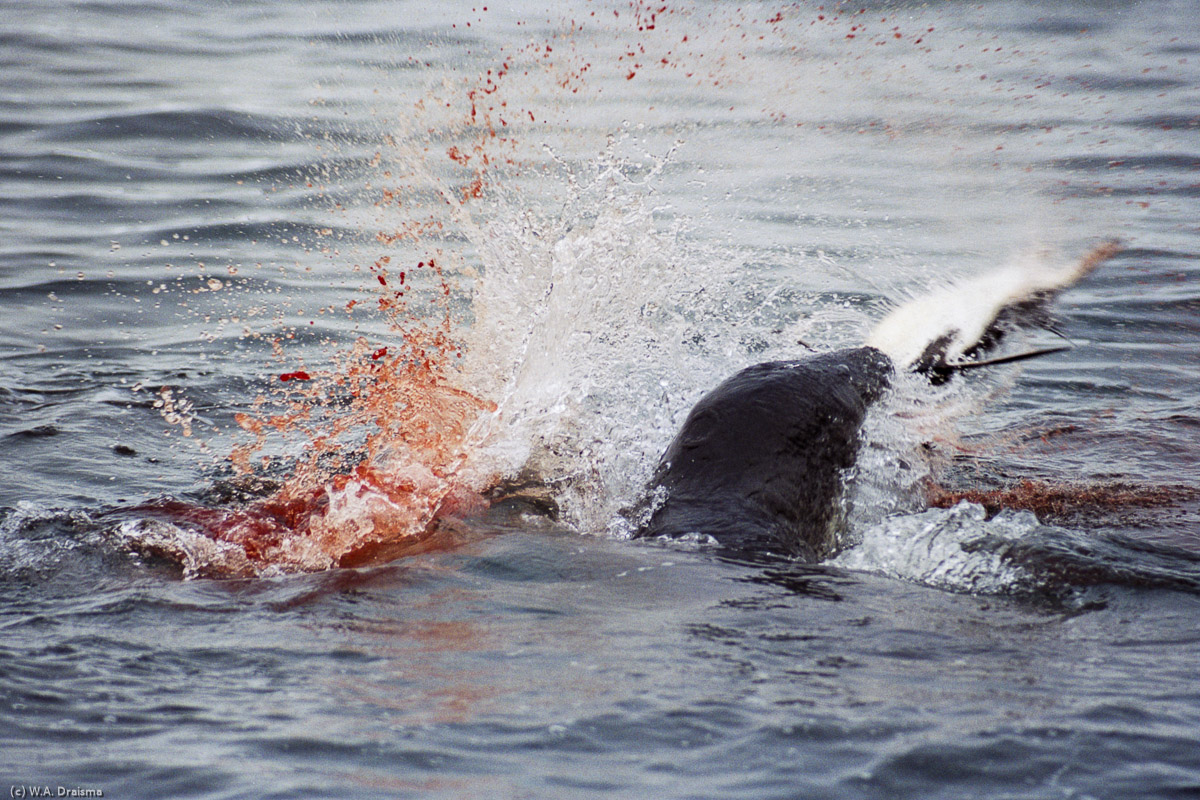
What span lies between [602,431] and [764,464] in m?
1.24

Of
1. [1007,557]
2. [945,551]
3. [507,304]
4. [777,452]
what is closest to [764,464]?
[777,452]

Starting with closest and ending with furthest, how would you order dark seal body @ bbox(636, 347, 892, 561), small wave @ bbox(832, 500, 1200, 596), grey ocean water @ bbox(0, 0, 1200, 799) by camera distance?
1. grey ocean water @ bbox(0, 0, 1200, 799)
2. small wave @ bbox(832, 500, 1200, 596)
3. dark seal body @ bbox(636, 347, 892, 561)

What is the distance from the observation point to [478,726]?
2484 millimetres

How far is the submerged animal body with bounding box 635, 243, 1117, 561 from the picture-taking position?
12.2 feet

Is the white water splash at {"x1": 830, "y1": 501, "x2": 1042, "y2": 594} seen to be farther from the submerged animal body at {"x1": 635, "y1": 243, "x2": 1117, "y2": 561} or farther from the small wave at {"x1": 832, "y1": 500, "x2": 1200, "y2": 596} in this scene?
the submerged animal body at {"x1": 635, "y1": 243, "x2": 1117, "y2": 561}

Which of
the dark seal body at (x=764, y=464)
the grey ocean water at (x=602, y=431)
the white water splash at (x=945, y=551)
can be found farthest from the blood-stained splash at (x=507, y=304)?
the white water splash at (x=945, y=551)

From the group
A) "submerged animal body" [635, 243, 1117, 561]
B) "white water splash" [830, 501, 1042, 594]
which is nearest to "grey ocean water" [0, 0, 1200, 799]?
"white water splash" [830, 501, 1042, 594]

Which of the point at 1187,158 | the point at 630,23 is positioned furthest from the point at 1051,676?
the point at 630,23

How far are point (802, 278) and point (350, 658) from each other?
665 centimetres

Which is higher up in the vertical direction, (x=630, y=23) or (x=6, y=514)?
(x=630, y=23)

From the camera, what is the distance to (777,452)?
3885 millimetres

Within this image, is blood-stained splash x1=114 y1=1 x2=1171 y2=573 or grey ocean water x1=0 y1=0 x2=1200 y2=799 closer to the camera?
grey ocean water x1=0 y1=0 x2=1200 y2=799

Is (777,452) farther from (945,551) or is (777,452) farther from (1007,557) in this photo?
(1007,557)

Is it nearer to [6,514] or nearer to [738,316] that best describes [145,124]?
[738,316]
